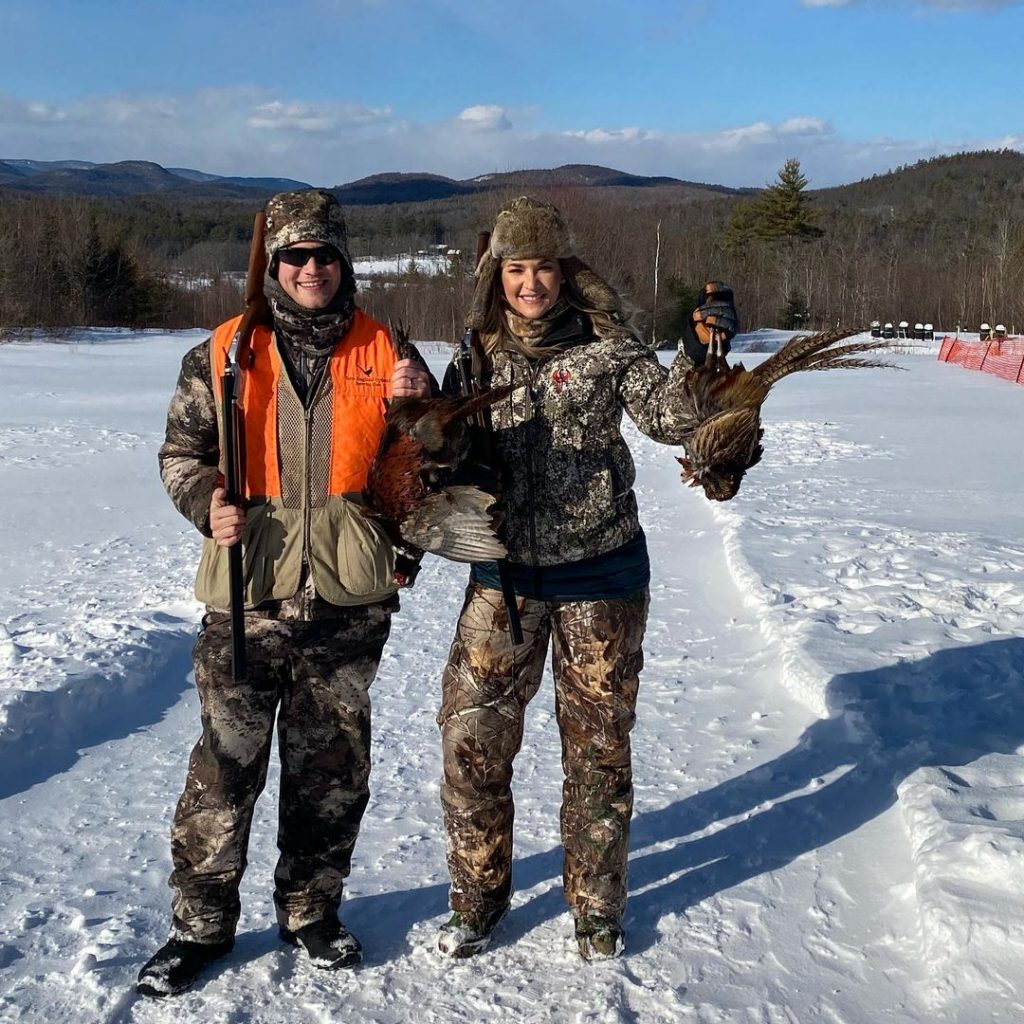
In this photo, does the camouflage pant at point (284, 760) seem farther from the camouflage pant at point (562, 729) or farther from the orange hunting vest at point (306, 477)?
the camouflage pant at point (562, 729)

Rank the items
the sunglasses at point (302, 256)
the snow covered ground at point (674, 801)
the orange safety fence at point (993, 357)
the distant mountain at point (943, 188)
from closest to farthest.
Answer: the sunglasses at point (302, 256) → the snow covered ground at point (674, 801) → the orange safety fence at point (993, 357) → the distant mountain at point (943, 188)

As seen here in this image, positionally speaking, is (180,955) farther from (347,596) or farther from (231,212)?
(231,212)

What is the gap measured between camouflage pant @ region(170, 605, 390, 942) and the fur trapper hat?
1.00m

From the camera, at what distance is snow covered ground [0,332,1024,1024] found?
9.71 ft

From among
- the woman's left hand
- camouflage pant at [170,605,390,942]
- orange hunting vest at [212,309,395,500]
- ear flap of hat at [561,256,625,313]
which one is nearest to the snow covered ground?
camouflage pant at [170,605,390,942]

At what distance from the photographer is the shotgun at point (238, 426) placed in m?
2.83

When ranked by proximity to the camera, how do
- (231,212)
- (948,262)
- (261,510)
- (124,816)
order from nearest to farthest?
1. (261,510)
2. (124,816)
3. (948,262)
4. (231,212)

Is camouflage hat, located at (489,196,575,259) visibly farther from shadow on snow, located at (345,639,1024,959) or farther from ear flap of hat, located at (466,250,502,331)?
shadow on snow, located at (345,639,1024,959)

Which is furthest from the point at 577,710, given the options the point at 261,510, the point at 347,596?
the point at 261,510

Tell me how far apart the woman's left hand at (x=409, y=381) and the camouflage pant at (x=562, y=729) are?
661mm

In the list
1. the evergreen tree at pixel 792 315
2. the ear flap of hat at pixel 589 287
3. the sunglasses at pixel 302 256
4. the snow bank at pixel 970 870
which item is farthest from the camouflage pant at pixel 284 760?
the evergreen tree at pixel 792 315

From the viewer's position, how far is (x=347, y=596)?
115 inches

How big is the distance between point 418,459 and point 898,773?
265 cm

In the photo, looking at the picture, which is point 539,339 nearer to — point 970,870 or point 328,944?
point 328,944
